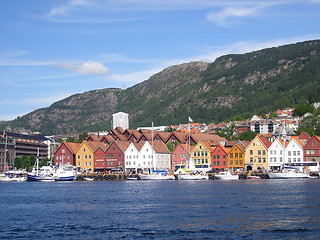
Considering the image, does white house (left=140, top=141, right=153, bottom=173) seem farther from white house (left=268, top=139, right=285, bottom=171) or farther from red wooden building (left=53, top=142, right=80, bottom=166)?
white house (left=268, top=139, right=285, bottom=171)

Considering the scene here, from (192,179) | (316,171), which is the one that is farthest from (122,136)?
(316,171)

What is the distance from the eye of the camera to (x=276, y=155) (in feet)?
498

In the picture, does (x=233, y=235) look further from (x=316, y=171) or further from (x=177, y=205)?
(x=316, y=171)

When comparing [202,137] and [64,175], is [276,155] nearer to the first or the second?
[202,137]

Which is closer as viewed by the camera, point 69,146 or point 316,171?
point 316,171

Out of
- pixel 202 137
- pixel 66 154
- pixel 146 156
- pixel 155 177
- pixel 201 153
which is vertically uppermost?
pixel 202 137

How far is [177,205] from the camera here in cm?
6500

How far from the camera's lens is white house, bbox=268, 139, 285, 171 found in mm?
151250

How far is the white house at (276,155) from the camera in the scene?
496 feet

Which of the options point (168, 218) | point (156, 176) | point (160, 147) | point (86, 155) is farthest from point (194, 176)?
point (168, 218)

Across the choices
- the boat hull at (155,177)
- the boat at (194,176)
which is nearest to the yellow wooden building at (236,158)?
the boat at (194,176)

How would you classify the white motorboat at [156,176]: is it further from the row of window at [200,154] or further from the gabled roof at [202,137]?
the gabled roof at [202,137]

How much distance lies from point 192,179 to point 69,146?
167ft

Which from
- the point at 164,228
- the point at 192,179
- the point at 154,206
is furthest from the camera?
the point at 192,179
